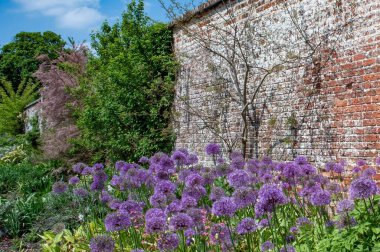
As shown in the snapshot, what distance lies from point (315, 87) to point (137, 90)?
4.48 meters

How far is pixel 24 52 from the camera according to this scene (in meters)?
38.9

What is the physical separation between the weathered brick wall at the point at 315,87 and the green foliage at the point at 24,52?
3236 cm

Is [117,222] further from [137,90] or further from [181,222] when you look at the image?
[137,90]

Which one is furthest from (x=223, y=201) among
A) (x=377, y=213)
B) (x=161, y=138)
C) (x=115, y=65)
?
(x=115, y=65)

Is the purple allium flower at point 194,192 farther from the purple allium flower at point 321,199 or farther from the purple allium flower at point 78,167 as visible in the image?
the purple allium flower at point 78,167

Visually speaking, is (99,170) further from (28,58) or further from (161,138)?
(28,58)

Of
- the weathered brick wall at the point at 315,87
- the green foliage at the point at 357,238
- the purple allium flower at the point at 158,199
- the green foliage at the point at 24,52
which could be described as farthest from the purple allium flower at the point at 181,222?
the green foliage at the point at 24,52

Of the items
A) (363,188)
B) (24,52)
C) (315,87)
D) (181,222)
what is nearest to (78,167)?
(181,222)

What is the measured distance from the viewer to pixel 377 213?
291 cm

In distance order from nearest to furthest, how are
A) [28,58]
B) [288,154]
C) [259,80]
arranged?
[288,154] → [259,80] → [28,58]

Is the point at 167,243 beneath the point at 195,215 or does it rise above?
beneath

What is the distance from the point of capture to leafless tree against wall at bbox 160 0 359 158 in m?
6.10

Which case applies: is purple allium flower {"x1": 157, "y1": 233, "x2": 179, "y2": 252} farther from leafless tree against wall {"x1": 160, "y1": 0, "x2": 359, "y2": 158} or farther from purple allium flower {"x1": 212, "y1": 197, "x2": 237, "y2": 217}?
leafless tree against wall {"x1": 160, "y1": 0, "x2": 359, "y2": 158}

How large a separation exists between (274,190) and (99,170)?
239 centimetres
